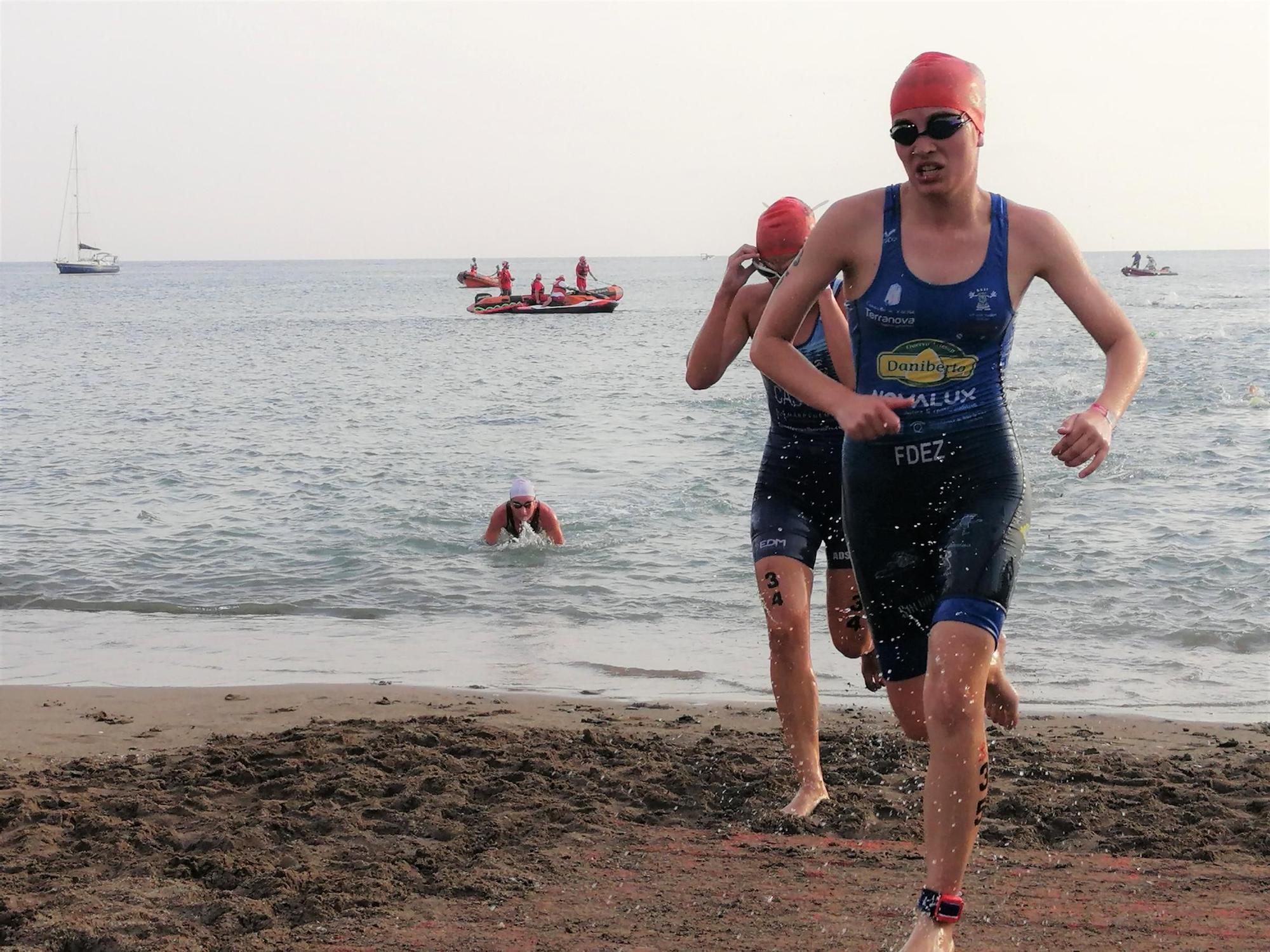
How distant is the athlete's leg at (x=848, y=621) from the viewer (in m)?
5.30

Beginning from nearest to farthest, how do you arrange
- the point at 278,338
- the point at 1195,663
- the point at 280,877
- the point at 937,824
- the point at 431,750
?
the point at 937,824 → the point at 280,877 → the point at 431,750 → the point at 1195,663 → the point at 278,338

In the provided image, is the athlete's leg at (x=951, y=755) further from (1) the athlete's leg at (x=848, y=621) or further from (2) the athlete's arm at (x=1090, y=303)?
(1) the athlete's leg at (x=848, y=621)

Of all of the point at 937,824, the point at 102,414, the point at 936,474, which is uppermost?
the point at 936,474

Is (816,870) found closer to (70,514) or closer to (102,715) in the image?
(102,715)

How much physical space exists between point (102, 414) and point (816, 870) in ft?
79.3

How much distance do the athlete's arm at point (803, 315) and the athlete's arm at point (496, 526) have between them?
29.0 feet

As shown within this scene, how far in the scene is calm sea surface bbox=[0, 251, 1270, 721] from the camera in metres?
8.31

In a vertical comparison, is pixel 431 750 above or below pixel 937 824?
below

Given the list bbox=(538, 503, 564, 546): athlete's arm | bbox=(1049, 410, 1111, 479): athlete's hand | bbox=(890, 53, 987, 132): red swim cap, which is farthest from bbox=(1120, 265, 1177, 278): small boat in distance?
bbox=(1049, 410, 1111, 479): athlete's hand

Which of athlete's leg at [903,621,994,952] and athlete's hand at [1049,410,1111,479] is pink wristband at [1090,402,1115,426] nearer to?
athlete's hand at [1049,410,1111,479]

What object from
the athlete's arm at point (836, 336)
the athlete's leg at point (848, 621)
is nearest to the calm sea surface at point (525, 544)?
the athlete's leg at point (848, 621)

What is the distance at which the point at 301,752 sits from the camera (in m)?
5.79

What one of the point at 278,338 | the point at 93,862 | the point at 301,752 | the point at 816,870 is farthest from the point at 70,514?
the point at 278,338

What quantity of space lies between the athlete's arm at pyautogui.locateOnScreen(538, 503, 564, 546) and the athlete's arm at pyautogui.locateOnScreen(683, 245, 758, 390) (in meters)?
7.30
